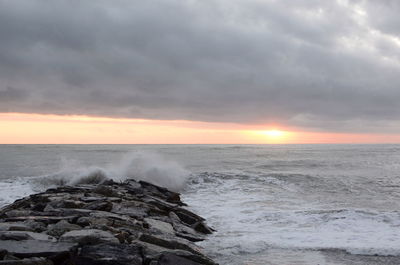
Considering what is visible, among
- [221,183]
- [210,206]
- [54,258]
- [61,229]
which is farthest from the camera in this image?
[221,183]

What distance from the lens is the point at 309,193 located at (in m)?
18.3

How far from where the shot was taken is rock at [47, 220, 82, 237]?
6.62 m

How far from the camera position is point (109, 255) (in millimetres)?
5320

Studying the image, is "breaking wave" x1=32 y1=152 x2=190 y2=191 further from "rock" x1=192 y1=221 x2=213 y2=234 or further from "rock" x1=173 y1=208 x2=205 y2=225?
"rock" x1=192 y1=221 x2=213 y2=234

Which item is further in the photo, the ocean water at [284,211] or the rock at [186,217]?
the rock at [186,217]

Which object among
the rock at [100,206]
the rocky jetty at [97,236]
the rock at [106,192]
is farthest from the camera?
the rock at [106,192]

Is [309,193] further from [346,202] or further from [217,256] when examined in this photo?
[217,256]

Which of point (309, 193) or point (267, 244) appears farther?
point (309, 193)

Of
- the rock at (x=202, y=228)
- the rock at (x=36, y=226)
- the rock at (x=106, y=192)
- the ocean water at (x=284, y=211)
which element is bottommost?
the ocean water at (x=284, y=211)

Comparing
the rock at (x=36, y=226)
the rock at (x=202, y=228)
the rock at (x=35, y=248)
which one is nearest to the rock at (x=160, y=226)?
the rock at (x=202, y=228)

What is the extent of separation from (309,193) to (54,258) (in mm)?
14937

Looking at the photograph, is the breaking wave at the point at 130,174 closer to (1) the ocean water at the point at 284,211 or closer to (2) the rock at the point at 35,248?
(1) the ocean water at the point at 284,211

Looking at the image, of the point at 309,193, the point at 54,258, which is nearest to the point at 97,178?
the point at 309,193

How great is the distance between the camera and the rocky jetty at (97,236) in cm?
527
